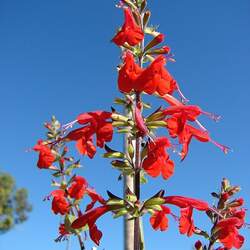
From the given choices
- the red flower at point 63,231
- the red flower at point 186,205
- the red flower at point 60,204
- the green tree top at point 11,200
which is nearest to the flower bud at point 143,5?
the red flower at point 186,205

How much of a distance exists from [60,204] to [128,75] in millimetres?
1803

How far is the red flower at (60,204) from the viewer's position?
12.7 feet

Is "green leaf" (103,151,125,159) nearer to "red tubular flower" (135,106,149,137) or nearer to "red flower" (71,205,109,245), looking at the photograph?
"red tubular flower" (135,106,149,137)

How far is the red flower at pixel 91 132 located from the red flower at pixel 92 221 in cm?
34

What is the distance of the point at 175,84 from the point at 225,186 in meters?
1.16

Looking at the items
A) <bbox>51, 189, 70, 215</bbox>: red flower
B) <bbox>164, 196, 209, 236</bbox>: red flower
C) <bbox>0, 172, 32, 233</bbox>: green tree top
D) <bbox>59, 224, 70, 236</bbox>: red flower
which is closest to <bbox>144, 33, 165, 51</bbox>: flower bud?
<bbox>164, 196, 209, 236</bbox>: red flower

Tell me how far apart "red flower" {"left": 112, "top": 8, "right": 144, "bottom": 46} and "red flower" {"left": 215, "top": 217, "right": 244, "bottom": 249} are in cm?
134

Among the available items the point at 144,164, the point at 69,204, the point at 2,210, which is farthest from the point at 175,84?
the point at 2,210

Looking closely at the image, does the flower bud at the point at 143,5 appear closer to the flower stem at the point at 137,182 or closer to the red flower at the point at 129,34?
the red flower at the point at 129,34

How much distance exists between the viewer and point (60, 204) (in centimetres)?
394

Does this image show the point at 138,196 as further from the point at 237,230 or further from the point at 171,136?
the point at 237,230

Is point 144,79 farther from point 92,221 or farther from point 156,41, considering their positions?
point 92,221

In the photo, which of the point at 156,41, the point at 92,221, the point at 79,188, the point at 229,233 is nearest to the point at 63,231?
the point at 79,188

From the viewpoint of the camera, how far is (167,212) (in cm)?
283
